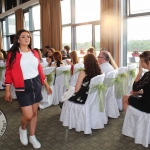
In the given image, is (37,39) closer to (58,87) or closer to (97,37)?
(97,37)

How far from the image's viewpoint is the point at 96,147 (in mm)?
2508

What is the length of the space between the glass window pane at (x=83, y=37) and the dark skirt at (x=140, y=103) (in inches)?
189

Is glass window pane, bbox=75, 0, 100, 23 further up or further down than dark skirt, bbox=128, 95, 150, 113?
further up

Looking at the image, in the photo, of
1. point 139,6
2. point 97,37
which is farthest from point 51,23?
point 139,6

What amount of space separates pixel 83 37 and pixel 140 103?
5338mm

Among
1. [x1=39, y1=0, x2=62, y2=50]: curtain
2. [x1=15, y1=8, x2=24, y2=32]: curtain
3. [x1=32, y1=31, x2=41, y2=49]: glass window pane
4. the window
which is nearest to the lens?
[x1=39, y1=0, x2=62, y2=50]: curtain

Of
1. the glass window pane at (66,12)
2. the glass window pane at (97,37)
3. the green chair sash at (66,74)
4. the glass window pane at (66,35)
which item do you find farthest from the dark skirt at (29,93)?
the glass window pane at (66,12)

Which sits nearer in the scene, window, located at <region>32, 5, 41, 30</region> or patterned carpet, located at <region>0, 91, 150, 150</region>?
patterned carpet, located at <region>0, 91, 150, 150</region>

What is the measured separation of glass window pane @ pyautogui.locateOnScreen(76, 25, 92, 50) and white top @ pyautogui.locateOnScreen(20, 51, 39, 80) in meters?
5.08

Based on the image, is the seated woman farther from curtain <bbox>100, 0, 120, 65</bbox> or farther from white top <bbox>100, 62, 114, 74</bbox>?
curtain <bbox>100, 0, 120, 65</bbox>

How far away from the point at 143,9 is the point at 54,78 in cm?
323

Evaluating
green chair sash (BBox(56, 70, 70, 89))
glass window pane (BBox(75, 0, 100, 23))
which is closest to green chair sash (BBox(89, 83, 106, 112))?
green chair sash (BBox(56, 70, 70, 89))

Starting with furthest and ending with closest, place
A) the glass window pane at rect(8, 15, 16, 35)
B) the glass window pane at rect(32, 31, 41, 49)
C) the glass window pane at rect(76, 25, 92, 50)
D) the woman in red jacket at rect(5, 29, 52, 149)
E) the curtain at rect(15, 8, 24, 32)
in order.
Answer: the glass window pane at rect(8, 15, 16, 35)
the curtain at rect(15, 8, 24, 32)
the glass window pane at rect(32, 31, 41, 49)
the glass window pane at rect(76, 25, 92, 50)
the woman in red jacket at rect(5, 29, 52, 149)

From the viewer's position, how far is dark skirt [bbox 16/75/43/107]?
2215mm
